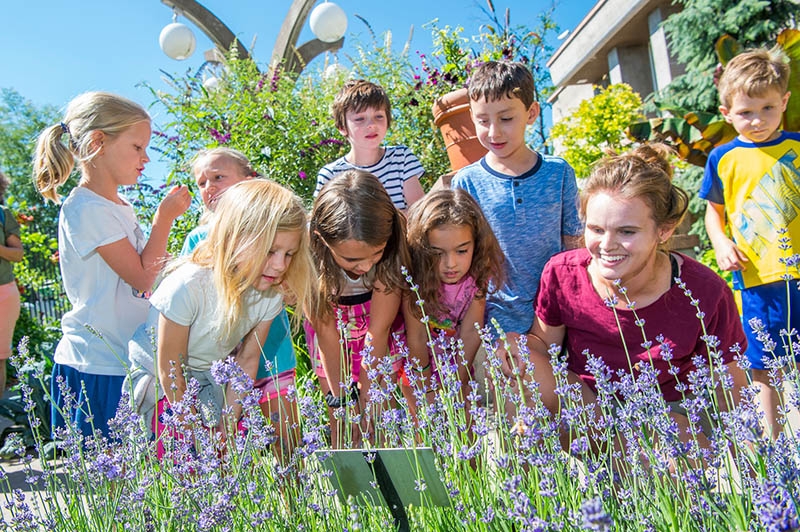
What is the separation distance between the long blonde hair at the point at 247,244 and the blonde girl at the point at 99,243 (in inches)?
13.8

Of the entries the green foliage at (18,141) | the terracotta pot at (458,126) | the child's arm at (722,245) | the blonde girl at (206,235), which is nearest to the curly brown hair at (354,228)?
the blonde girl at (206,235)

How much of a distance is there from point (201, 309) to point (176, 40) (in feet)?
29.2

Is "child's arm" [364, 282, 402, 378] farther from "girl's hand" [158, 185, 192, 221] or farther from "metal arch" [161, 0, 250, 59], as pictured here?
"metal arch" [161, 0, 250, 59]

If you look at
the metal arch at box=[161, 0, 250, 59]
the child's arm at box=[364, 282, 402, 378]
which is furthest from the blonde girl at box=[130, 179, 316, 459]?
the metal arch at box=[161, 0, 250, 59]

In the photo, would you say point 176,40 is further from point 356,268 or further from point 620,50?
point 620,50

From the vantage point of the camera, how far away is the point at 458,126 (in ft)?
15.6

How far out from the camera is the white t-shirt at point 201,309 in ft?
8.21

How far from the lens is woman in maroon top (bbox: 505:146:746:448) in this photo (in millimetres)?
2375

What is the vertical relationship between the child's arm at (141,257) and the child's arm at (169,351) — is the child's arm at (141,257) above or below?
above

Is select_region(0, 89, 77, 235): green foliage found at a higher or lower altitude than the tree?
higher

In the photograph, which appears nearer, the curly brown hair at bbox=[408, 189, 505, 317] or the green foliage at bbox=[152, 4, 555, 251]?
the curly brown hair at bbox=[408, 189, 505, 317]

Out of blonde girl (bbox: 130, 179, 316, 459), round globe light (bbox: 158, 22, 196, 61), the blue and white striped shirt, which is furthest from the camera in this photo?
round globe light (bbox: 158, 22, 196, 61)

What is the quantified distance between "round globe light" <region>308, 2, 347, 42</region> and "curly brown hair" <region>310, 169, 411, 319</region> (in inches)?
288

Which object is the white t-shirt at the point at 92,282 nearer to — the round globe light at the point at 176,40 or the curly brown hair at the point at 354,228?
the curly brown hair at the point at 354,228
